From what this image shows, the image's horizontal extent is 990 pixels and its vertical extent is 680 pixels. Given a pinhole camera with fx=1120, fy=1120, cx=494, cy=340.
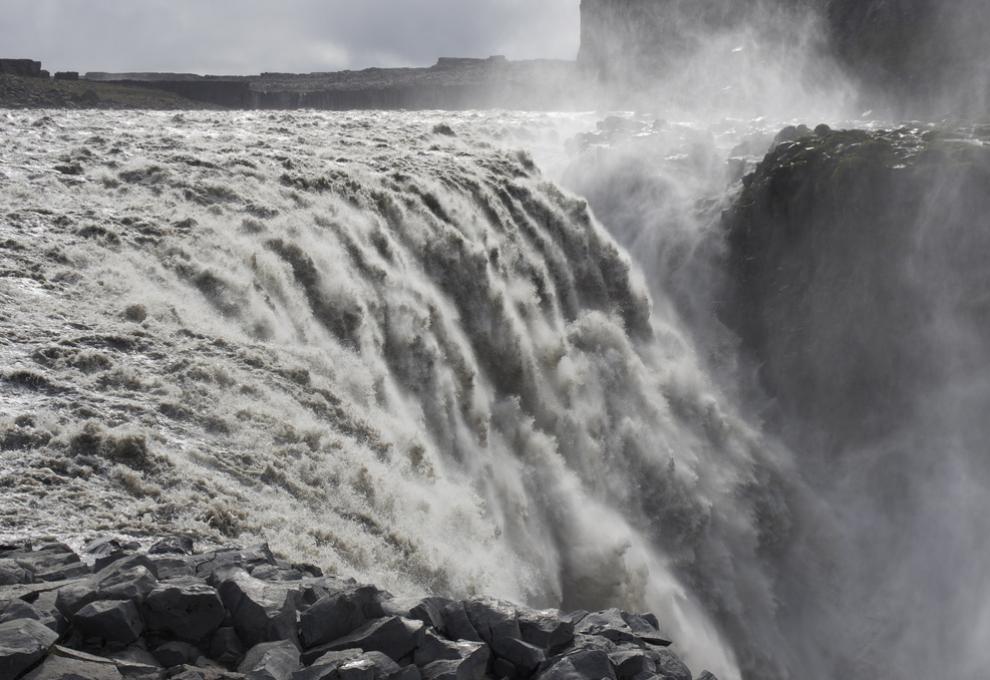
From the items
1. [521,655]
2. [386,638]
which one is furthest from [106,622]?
[521,655]

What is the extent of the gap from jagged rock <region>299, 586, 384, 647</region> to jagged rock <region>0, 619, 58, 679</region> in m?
1.46

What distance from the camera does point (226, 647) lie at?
6.47m

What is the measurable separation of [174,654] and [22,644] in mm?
851

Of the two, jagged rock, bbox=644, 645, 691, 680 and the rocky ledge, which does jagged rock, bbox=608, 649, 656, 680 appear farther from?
jagged rock, bbox=644, 645, 691, 680

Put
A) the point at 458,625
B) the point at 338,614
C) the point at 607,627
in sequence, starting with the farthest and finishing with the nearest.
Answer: the point at 607,627 → the point at 458,625 → the point at 338,614

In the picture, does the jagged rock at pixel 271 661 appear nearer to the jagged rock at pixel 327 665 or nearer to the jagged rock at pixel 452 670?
the jagged rock at pixel 327 665

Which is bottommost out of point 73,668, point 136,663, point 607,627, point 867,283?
point 867,283

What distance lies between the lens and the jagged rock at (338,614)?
674 cm

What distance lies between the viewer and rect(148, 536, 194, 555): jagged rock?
26.0ft

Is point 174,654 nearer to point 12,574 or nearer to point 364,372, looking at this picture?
point 12,574

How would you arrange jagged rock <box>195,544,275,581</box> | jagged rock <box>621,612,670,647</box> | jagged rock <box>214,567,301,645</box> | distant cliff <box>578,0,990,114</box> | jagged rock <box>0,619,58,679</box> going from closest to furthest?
jagged rock <box>0,619,58,679</box> < jagged rock <box>214,567,301,645</box> < jagged rock <box>195,544,275,581</box> < jagged rock <box>621,612,670,647</box> < distant cliff <box>578,0,990,114</box>

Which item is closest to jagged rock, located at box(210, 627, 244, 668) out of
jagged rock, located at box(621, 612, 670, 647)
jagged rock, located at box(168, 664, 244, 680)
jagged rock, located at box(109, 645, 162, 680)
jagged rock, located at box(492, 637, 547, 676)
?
jagged rock, located at box(168, 664, 244, 680)

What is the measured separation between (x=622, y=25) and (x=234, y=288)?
61489mm

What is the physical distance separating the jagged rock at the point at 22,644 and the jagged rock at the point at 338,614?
146 cm
